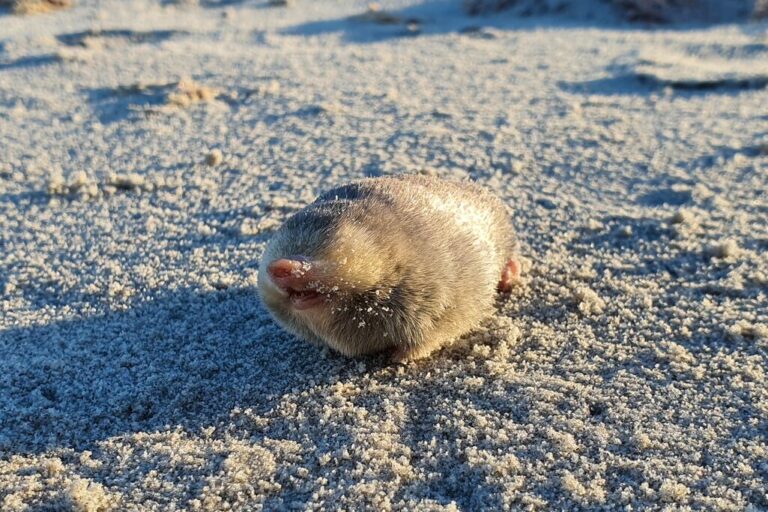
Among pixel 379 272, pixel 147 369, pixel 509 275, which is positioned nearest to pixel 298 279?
pixel 379 272

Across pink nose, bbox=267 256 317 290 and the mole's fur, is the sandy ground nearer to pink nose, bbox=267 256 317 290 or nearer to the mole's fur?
the mole's fur

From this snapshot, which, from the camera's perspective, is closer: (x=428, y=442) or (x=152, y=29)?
(x=428, y=442)

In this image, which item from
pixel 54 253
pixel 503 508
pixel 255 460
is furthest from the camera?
pixel 54 253

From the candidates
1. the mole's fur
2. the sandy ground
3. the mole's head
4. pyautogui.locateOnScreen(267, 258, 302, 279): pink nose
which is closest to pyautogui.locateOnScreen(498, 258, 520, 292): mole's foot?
the sandy ground

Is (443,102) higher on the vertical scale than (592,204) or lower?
higher

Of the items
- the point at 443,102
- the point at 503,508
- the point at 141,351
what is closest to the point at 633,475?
the point at 503,508

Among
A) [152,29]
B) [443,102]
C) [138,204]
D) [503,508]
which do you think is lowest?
[503,508]

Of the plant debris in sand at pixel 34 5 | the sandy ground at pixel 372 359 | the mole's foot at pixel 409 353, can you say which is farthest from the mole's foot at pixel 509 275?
the plant debris in sand at pixel 34 5

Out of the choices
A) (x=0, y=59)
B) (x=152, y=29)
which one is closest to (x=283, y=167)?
(x=0, y=59)

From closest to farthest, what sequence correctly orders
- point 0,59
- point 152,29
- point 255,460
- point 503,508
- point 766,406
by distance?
point 503,508
point 255,460
point 766,406
point 0,59
point 152,29

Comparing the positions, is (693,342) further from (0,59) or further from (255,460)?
(0,59)
